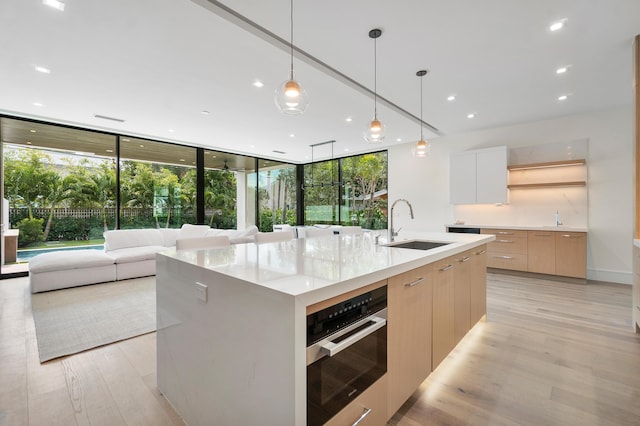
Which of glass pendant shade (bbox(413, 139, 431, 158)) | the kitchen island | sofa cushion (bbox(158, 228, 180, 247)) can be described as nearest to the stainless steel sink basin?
the kitchen island

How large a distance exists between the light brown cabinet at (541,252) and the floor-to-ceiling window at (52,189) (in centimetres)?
771

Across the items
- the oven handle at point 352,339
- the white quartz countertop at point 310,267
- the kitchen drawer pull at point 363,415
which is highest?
the white quartz countertop at point 310,267

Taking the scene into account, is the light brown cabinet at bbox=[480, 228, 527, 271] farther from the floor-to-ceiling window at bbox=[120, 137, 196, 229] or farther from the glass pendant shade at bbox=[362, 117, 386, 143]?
the floor-to-ceiling window at bbox=[120, 137, 196, 229]

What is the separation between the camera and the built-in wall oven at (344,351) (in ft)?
3.28

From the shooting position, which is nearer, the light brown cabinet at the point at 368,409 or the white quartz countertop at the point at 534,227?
the light brown cabinet at the point at 368,409

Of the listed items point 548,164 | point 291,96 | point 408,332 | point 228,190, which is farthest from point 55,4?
point 548,164

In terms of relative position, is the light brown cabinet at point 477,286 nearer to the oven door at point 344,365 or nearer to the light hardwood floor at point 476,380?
the light hardwood floor at point 476,380

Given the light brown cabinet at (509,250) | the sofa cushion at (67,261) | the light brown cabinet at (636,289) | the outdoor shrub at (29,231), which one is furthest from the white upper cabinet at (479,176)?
the outdoor shrub at (29,231)

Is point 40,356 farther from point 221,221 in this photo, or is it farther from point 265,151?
point 265,151

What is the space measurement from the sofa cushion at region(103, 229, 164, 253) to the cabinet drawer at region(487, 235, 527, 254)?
6445 millimetres

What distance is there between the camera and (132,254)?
4.77 m

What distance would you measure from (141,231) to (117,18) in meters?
4.28

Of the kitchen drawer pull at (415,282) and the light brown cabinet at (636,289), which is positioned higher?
the kitchen drawer pull at (415,282)

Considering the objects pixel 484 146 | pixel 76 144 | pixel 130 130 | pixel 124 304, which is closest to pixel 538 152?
pixel 484 146
